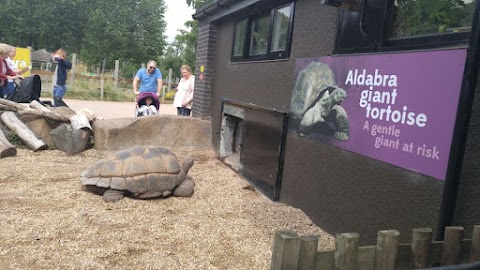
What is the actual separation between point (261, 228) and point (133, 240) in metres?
1.27

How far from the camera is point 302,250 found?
1710mm

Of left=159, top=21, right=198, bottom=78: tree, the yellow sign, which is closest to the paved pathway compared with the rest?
the yellow sign

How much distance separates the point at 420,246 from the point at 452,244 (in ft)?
0.65

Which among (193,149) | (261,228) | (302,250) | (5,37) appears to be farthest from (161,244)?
(5,37)

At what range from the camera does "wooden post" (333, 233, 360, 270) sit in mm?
1778

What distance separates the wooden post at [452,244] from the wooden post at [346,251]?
0.56 m

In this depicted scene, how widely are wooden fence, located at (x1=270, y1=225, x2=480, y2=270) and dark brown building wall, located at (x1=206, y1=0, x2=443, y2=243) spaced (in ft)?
2.64

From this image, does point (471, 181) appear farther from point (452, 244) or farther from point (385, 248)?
point (385, 248)

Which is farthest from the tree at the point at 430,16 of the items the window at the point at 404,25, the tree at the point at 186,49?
the tree at the point at 186,49

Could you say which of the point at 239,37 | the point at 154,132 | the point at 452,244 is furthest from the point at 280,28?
the point at 452,244

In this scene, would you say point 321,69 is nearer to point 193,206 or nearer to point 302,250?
point 193,206

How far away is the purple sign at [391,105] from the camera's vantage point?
275 cm

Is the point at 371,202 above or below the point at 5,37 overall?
below

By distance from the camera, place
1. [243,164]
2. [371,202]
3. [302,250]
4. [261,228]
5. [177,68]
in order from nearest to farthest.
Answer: [302,250], [371,202], [261,228], [243,164], [177,68]
